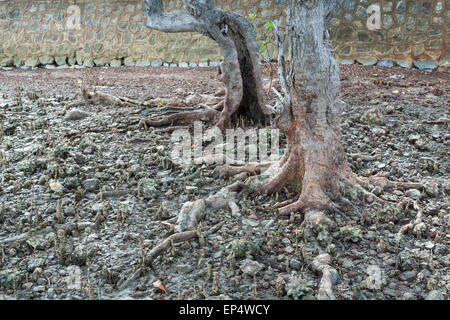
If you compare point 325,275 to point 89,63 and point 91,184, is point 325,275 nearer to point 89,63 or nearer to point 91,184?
point 91,184

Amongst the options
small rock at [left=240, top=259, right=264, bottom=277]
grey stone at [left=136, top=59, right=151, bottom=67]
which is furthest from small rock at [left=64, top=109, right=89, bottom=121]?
grey stone at [left=136, top=59, right=151, bottom=67]

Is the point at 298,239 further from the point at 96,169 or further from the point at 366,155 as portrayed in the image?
the point at 96,169

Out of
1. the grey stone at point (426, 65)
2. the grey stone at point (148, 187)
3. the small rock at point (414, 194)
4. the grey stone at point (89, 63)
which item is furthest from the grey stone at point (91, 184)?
the grey stone at point (89, 63)

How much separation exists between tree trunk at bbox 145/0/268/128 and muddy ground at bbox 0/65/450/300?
93cm

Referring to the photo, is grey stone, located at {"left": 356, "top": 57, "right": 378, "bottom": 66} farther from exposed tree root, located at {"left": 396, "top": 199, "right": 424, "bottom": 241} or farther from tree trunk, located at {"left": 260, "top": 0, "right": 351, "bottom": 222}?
exposed tree root, located at {"left": 396, "top": 199, "right": 424, "bottom": 241}

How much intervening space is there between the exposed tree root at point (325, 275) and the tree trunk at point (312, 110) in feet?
1.88

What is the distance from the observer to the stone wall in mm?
8383

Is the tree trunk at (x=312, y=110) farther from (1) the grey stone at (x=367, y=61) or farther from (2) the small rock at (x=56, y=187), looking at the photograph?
(1) the grey stone at (x=367, y=61)

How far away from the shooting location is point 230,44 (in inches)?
201

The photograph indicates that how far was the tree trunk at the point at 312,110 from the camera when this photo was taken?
3215mm

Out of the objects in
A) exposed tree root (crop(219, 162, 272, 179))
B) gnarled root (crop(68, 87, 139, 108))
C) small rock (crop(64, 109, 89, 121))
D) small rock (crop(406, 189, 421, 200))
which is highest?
gnarled root (crop(68, 87, 139, 108))

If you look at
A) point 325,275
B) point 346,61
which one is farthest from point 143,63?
point 325,275
